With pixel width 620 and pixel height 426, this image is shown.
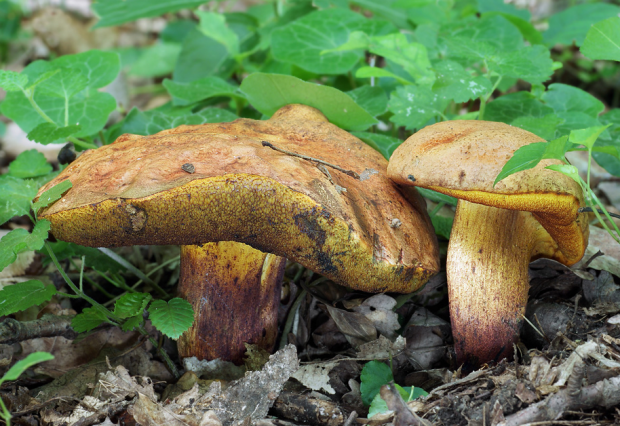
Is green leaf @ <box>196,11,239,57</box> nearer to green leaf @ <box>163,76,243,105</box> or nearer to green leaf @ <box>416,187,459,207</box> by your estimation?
green leaf @ <box>163,76,243,105</box>

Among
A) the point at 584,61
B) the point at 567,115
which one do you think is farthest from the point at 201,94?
the point at 584,61

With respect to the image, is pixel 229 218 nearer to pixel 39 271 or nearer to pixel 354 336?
pixel 354 336

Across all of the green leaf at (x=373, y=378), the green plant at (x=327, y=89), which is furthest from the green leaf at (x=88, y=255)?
the green leaf at (x=373, y=378)

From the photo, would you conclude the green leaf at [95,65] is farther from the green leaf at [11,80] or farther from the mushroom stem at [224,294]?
the mushroom stem at [224,294]

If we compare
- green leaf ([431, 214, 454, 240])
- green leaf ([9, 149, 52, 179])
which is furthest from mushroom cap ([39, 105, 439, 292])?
green leaf ([9, 149, 52, 179])

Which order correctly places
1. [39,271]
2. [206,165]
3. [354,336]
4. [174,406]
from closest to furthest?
[206,165]
[174,406]
[354,336]
[39,271]

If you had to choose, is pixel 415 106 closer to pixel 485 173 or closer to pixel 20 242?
pixel 485 173
